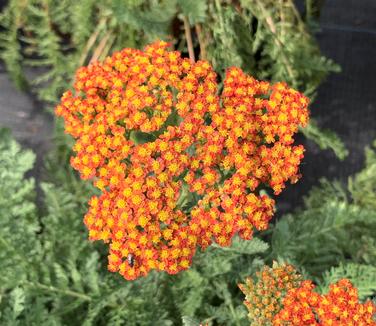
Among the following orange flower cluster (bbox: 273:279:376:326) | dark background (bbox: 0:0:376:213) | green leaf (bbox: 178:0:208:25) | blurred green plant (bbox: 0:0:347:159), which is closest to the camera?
orange flower cluster (bbox: 273:279:376:326)

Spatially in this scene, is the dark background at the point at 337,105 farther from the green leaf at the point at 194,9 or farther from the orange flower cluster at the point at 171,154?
the orange flower cluster at the point at 171,154

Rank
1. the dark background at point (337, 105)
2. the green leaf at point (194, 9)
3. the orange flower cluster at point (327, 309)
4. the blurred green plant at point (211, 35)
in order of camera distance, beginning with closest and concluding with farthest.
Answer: the orange flower cluster at point (327, 309), the green leaf at point (194, 9), the blurred green plant at point (211, 35), the dark background at point (337, 105)

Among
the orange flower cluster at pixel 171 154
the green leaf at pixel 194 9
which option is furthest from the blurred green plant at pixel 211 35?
the orange flower cluster at pixel 171 154

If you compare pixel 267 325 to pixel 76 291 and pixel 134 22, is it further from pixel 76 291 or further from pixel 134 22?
pixel 134 22

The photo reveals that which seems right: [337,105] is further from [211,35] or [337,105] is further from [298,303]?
[298,303]

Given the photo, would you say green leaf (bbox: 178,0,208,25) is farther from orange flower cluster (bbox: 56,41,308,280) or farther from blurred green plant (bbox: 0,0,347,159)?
orange flower cluster (bbox: 56,41,308,280)

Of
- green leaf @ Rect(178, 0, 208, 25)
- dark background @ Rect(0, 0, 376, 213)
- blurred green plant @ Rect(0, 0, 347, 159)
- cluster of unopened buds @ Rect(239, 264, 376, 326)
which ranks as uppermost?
green leaf @ Rect(178, 0, 208, 25)

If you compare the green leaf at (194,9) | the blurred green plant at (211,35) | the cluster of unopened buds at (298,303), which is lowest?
the cluster of unopened buds at (298,303)

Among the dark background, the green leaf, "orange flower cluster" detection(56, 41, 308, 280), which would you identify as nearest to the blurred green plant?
the green leaf
